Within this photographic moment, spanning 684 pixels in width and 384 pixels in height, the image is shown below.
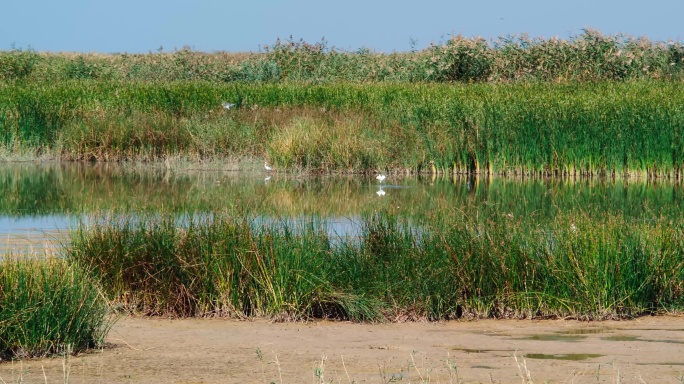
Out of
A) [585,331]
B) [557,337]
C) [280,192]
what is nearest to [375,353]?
[557,337]

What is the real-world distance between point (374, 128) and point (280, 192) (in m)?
5.69

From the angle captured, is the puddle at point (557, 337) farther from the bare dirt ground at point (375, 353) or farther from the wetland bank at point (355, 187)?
the wetland bank at point (355, 187)

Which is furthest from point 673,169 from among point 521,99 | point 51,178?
point 51,178

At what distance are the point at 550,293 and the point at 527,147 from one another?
1363cm

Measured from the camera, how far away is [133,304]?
909cm

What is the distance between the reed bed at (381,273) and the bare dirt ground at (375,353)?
207 millimetres

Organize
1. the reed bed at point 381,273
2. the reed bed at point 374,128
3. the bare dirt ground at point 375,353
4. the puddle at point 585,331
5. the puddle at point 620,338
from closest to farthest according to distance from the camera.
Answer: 1. the bare dirt ground at point 375,353
2. the puddle at point 620,338
3. the puddle at point 585,331
4. the reed bed at point 381,273
5. the reed bed at point 374,128

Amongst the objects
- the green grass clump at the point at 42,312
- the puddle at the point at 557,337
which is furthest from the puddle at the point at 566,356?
the green grass clump at the point at 42,312

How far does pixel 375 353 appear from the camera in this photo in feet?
24.5

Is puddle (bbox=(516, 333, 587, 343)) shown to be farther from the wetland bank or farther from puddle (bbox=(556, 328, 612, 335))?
the wetland bank

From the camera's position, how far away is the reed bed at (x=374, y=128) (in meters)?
21.9

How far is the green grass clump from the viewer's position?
7113mm

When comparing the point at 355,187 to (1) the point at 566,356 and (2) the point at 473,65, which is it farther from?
(2) the point at 473,65

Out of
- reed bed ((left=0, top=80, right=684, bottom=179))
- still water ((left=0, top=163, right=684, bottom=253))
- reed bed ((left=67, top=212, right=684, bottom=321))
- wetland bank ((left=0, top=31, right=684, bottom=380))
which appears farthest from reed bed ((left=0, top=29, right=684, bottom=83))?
reed bed ((left=67, top=212, right=684, bottom=321))
